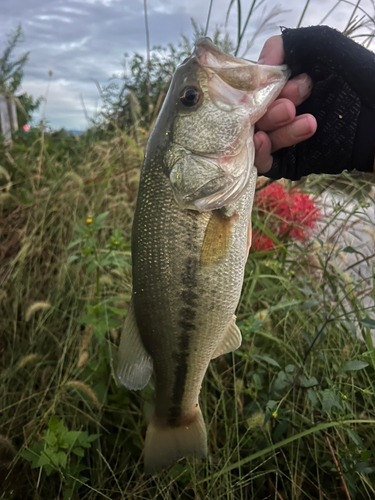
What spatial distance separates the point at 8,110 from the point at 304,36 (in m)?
5.57

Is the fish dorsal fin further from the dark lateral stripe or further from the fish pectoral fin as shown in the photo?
the fish pectoral fin

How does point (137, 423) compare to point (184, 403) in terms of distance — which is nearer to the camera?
point (184, 403)

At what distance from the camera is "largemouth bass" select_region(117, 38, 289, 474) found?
55.9 inches

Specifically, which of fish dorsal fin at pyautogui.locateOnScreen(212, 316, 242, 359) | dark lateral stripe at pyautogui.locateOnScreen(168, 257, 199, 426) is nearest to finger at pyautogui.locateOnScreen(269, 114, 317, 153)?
dark lateral stripe at pyautogui.locateOnScreen(168, 257, 199, 426)

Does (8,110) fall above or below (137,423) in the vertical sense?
above

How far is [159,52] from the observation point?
5141mm

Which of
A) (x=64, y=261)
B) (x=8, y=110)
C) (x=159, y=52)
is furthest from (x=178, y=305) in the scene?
(x=8, y=110)

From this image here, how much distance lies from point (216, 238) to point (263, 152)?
0.52m

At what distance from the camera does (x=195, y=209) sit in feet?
4.71

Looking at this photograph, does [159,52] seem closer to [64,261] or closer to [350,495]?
[64,261]

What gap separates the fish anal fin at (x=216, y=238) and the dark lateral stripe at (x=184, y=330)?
0.05 m

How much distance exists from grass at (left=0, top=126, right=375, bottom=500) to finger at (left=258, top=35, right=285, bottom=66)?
1004mm

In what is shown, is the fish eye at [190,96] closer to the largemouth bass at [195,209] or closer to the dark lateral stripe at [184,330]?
the largemouth bass at [195,209]

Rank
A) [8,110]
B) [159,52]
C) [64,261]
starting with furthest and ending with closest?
[8,110] → [159,52] → [64,261]
